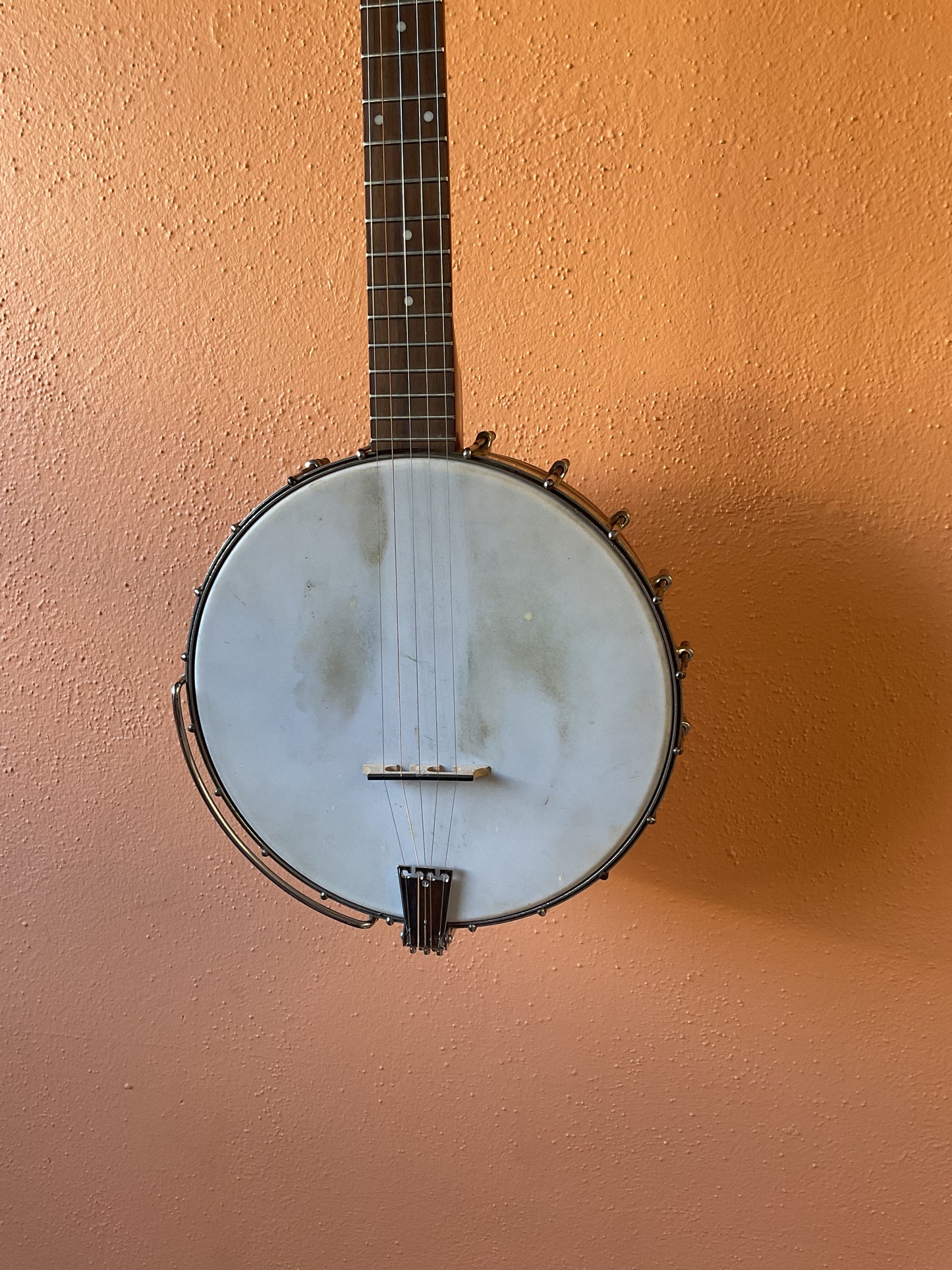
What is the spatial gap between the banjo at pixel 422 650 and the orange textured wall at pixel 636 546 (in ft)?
0.69

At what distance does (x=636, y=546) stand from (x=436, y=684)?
11.4 inches

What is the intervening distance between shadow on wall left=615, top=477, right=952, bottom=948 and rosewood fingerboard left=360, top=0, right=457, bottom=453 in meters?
0.30

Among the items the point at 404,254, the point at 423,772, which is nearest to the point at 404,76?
the point at 404,254

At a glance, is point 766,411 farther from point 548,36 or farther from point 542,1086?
point 542,1086

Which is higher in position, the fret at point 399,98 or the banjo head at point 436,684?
the fret at point 399,98

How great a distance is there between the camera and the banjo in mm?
683

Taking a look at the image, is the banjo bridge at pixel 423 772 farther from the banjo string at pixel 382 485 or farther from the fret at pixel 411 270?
the fret at pixel 411 270

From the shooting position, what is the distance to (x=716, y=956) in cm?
95

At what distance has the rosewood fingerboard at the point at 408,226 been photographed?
67cm

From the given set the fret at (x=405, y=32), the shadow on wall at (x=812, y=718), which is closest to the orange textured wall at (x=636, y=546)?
the shadow on wall at (x=812, y=718)

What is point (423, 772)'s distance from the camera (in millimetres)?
735

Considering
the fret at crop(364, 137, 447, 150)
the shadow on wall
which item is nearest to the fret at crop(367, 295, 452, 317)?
the fret at crop(364, 137, 447, 150)

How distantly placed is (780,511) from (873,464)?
0.30ft

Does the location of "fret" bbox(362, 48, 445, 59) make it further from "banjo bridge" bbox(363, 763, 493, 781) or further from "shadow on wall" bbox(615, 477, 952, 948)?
"banjo bridge" bbox(363, 763, 493, 781)
